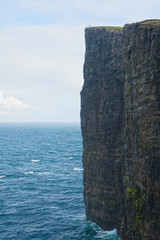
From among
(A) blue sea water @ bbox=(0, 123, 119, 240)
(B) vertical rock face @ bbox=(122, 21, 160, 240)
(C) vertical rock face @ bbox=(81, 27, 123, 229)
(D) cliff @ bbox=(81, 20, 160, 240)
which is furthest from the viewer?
(A) blue sea water @ bbox=(0, 123, 119, 240)

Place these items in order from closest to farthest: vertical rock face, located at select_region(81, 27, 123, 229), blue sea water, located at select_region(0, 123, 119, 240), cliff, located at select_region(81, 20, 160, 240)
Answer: cliff, located at select_region(81, 20, 160, 240), vertical rock face, located at select_region(81, 27, 123, 229), blue sea water, located at select_region(0, 123, 119, 240)

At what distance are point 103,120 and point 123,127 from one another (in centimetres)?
435

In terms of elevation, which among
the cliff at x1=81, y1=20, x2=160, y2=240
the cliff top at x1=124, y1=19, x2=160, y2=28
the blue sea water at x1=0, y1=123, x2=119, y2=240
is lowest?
the blue sea water at x1=0, y1=123, x2=119, y2=240

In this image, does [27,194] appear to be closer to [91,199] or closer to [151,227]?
[91,199]

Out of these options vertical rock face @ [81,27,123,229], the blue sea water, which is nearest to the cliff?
vertical rock face @ [81,27,123,229]

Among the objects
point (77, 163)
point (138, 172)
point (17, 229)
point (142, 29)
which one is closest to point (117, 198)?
point (138, 172)

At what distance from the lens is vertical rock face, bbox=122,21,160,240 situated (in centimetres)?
3728

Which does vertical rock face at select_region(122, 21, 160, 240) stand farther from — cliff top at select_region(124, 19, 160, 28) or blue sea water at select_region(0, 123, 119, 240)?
blue sea water at select_region(0, 123, 119, 240)

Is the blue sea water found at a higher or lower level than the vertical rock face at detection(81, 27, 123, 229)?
lower

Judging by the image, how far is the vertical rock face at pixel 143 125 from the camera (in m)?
37.3

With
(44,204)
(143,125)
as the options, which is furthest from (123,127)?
(44,204)

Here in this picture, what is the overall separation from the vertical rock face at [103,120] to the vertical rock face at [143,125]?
982 centimetres

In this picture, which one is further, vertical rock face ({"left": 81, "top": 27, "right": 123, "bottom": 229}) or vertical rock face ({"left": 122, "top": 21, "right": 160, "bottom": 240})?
vertical rock face ({"left": 81, "top": 27, "right": 123, "bottom": 229})

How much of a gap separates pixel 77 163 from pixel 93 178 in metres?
63.5
